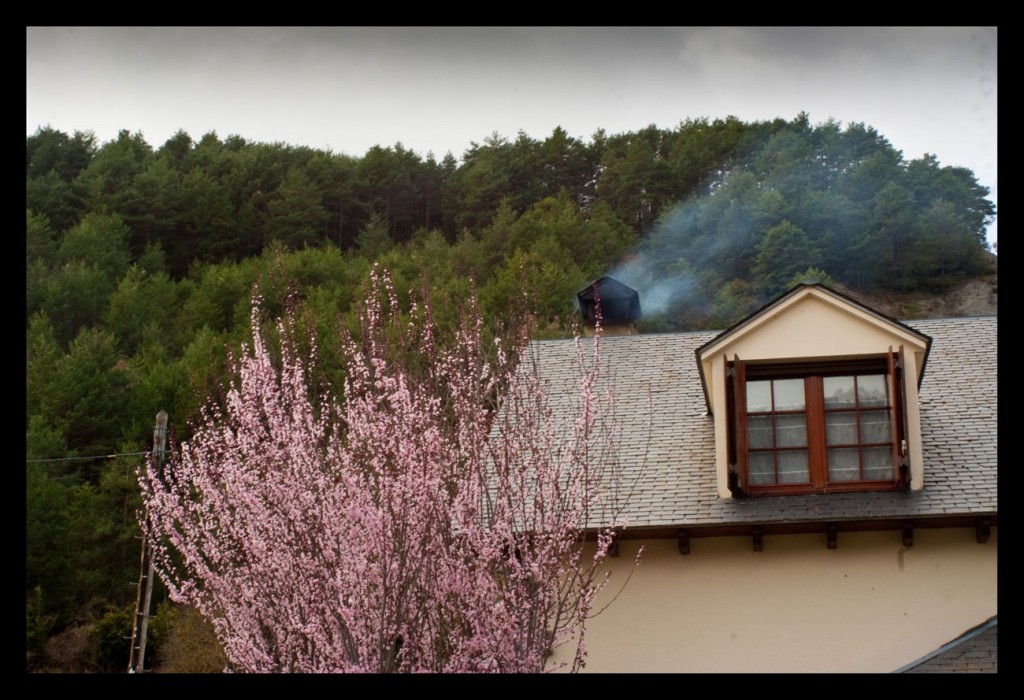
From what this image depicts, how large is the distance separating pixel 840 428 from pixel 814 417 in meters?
0.27

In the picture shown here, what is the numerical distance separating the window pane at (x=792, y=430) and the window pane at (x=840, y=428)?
0.73 ft

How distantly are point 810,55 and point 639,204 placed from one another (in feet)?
93.2

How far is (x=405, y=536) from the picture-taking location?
9547 millimetres

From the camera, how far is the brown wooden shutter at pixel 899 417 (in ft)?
34.5

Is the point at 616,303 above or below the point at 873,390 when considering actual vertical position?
above

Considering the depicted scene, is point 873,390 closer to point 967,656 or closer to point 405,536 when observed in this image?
point 967,656

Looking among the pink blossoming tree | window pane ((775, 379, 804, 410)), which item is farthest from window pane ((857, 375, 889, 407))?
the pink blossoming tree

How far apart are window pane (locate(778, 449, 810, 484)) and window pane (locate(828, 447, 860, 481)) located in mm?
239

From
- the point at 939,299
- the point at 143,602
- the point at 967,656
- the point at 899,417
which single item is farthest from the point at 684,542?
the point at 939,299

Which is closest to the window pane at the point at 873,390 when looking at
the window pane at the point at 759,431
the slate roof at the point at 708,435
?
the slate roof at the point at 708,435

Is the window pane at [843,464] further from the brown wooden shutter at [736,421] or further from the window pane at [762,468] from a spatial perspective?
the brown wooden shutter at [736,421]

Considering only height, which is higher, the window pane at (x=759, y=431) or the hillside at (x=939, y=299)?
the hillside at (x=939, y=299)

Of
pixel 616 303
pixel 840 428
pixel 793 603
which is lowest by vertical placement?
pixel 793 603
